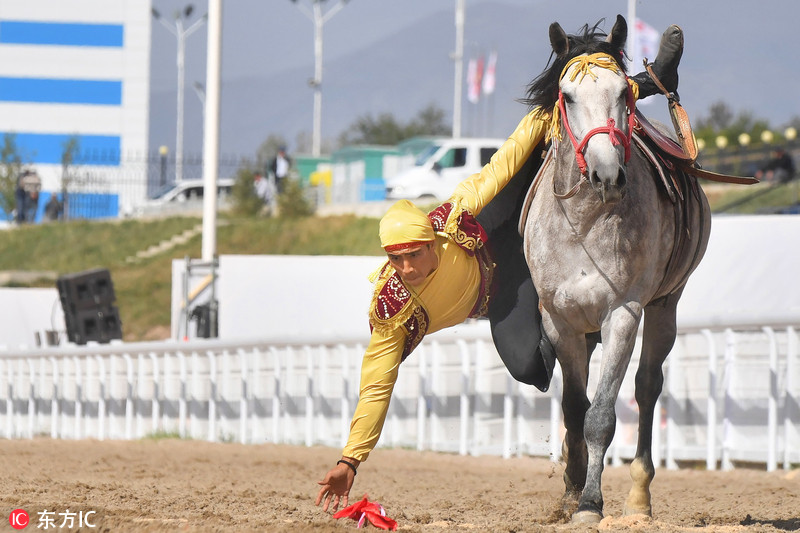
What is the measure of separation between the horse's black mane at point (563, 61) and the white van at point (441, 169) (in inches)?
866

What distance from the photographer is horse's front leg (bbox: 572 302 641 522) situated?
19.1 feet

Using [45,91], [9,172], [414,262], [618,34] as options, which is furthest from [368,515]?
[45,91]

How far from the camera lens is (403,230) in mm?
5699

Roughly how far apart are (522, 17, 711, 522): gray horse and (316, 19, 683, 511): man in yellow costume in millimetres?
182

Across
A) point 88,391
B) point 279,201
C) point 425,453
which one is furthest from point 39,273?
point 425,453

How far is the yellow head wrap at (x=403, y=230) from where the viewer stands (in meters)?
5.69

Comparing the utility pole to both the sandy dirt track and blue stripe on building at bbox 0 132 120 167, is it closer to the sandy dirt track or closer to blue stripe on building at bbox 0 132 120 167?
blue stripe on building at bbox 0 132 120 167

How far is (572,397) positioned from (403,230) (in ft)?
4.75

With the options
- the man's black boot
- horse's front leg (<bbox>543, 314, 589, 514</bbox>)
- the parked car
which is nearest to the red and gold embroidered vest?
horse's front leg (<bbox>543, 314, 589, 514</bbox>)

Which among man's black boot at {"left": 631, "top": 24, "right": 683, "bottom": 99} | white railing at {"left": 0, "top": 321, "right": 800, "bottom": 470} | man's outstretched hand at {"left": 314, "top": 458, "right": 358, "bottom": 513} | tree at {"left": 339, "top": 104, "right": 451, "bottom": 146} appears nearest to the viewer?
man's outstretched hand at {"left": 314, "top": 458, "right": 358, "bottom": 513}

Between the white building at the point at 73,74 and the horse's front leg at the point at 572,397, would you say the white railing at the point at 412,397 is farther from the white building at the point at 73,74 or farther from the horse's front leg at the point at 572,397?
the white building at the point at 73,74

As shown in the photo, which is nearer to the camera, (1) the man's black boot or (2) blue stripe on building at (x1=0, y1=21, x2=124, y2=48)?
(1) the man's black boot

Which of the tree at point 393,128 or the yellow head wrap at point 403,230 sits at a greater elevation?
the tree at point 393,128

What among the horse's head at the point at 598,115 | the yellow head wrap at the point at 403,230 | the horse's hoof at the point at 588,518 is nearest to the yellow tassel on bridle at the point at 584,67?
the horse's head at the point at 598,115
